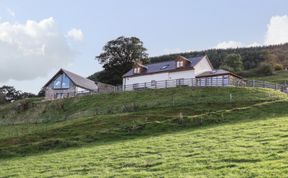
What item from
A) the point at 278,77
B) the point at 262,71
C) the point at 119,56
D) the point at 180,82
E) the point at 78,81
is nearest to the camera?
the point at 180,82

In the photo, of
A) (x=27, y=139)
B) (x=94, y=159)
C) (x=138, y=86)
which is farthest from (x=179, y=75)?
(x=94, y=159)

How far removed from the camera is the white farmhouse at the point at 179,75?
230 ft

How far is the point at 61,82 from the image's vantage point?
296 feet

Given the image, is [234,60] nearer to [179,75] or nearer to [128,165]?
[179,75]

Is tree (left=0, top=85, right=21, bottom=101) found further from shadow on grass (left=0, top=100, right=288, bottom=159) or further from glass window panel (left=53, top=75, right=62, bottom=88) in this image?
shadow on grass (left=0, top=100, right=288, bottom=159)

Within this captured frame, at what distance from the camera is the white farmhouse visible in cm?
7012

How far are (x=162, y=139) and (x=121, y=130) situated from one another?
8.89 m

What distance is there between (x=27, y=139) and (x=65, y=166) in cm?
1758

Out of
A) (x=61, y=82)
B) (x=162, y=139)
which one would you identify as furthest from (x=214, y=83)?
(x=162, y=139)

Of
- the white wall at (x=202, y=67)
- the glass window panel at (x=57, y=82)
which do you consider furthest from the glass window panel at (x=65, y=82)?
the white wall at (x=202, y=67)

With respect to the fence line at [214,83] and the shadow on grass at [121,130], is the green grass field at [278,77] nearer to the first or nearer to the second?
the fence line at [214,83]

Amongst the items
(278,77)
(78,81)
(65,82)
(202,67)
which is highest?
(202,67)

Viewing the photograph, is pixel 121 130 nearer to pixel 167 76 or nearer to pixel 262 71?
pixel 167 76

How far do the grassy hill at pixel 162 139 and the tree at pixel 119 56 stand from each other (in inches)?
1707
